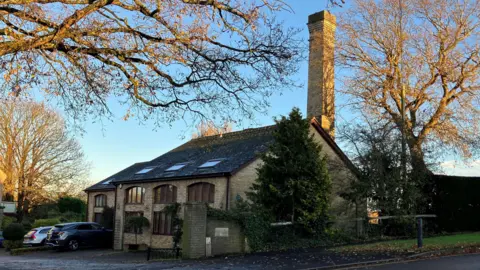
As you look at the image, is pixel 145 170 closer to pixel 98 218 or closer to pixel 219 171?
pixel 98 218

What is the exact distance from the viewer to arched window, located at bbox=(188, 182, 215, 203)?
25086mm

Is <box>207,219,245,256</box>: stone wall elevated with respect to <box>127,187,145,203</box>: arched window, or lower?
lower

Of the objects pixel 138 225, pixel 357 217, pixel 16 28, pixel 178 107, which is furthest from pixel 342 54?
pixel 16 28

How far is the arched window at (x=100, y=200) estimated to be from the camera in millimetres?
35750

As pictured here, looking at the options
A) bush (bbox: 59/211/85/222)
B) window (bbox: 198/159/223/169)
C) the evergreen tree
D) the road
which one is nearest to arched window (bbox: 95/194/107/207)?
bush (bbox: 59/211/85/222)

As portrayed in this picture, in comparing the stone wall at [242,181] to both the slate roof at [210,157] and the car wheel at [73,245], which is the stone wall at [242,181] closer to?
the slate roof at [210,157]

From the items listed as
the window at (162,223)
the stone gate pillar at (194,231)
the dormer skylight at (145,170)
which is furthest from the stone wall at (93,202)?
the stone gate pillar at (194,231)

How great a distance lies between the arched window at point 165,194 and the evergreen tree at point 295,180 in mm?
7571

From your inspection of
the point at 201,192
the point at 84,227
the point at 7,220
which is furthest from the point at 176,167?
the point at 7,220

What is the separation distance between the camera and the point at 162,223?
2780 cm

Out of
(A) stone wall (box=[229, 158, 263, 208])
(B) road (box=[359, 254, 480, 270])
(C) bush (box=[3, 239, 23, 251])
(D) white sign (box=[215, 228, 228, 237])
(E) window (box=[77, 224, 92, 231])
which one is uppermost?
(A) stone wall (box=[229, 158, 263, 208])

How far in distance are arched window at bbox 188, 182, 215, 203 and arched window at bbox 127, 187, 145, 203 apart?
499 centimetres

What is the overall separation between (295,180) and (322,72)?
1210 centimetres

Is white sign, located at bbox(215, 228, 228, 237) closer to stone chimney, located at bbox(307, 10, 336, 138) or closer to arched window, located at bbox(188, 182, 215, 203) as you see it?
arched window, located at bbox(188, 182, 215, 203)
